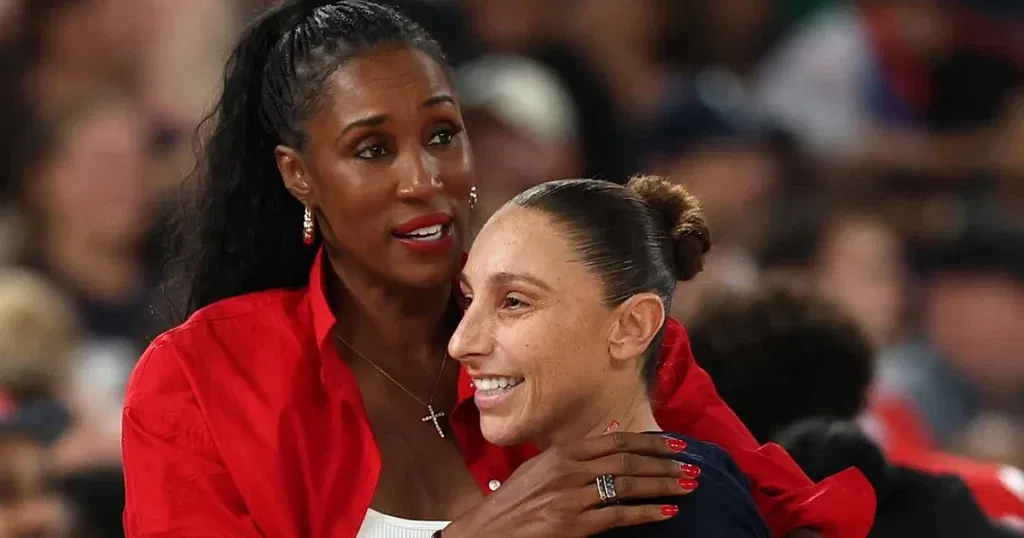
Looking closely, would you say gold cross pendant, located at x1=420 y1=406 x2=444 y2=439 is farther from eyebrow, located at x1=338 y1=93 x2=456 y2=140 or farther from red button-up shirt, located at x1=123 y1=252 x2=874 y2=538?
eyebrow, located at x1=338 y1=93 x2=456 y2=140

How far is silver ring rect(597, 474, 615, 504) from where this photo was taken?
1.89 metres

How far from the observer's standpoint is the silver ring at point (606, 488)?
6.22 ft

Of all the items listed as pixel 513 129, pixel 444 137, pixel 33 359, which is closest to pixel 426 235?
pixel 444 137

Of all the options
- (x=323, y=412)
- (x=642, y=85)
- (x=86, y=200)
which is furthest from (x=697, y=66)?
(x=323, y=412)

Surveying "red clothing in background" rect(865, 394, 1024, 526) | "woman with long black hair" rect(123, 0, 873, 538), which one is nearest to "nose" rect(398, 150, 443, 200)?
"woman with long black hair" rect(123, 0, 873, 538)

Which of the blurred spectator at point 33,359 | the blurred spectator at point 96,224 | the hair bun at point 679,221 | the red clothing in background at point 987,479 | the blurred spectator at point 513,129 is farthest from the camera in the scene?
the blurred spectator at point 513,129

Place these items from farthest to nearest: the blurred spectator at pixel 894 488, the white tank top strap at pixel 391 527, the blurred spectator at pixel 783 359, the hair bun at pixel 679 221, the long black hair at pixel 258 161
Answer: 1. the blurred spectator at pixel 783 359
2. the blurred spectator at pixel 894 488
3. the long black hair at pixel 258 161
4. the white tank top strap at pixel 391 527
5. the hair bun at pixel 679 221

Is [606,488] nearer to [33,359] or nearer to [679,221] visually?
[679,221]

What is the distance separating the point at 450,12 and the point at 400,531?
2.92m

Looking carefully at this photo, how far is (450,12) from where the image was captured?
492 cm

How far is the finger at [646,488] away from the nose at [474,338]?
21 cm

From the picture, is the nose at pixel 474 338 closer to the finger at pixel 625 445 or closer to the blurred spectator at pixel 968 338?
the finger at pixel 625 445

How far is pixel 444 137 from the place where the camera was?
7.52 ft

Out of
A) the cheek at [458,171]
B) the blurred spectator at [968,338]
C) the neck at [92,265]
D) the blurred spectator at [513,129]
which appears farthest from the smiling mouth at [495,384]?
the blurred spectator at [968,338]
